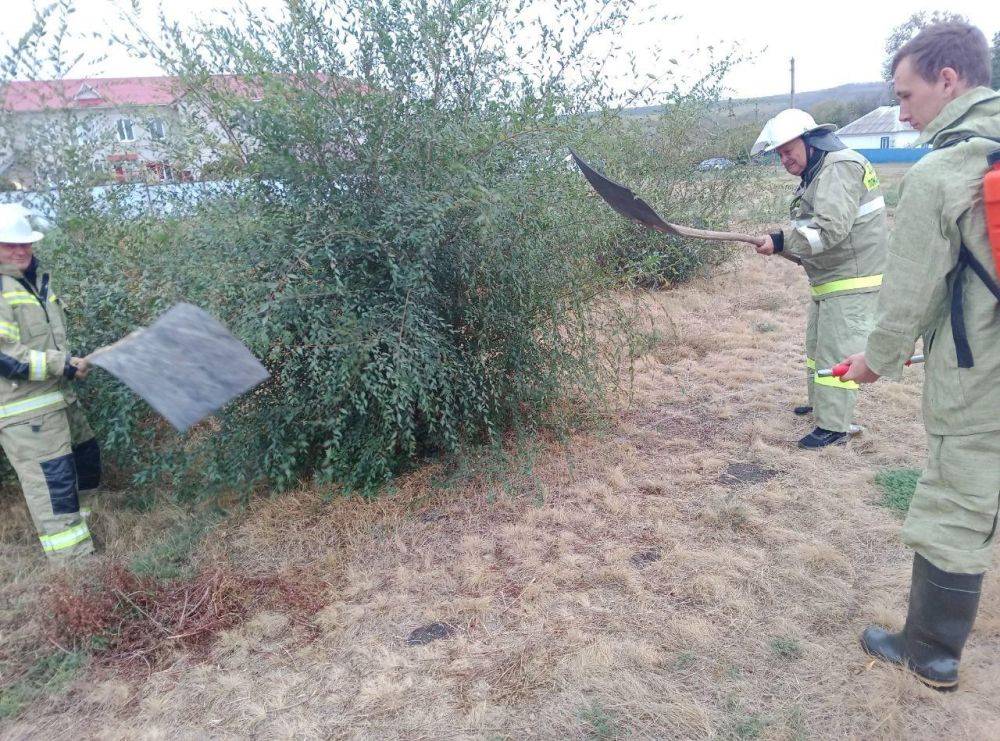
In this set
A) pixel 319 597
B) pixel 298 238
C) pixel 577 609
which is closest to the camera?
pixel 577 609

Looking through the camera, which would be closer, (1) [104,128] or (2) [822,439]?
(1) [104,128]

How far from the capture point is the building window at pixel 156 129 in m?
4.16

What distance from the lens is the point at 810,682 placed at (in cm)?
264

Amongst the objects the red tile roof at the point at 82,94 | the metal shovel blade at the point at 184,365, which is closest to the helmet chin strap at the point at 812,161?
the metal shovel blade at the point at 184,365

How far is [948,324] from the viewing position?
91.4 inches

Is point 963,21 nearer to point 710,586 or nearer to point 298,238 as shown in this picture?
point 710,586

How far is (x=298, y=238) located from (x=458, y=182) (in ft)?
2.88

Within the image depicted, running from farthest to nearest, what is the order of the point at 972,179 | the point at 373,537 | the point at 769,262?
the point at 769,262
the point at 373,537
the point at 972,179

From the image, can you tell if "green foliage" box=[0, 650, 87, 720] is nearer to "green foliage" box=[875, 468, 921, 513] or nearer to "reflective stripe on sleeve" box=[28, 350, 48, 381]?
"reflective stripe on sleeve" box=[28, 350, 48, 381]

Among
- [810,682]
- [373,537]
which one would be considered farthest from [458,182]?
[810,682]

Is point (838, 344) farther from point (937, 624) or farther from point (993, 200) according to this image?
point (993, 200)

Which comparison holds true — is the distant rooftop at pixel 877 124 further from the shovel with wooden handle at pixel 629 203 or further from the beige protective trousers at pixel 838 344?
the shovel with wooden handle at pixel 629 203

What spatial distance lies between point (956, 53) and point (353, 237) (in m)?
2.68

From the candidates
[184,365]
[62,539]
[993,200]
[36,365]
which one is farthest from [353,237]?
[993,200]
